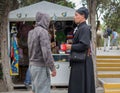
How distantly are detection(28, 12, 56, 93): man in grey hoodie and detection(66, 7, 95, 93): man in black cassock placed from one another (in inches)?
22.5

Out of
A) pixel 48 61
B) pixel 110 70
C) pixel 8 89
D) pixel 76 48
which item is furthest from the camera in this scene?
pixel 110 70

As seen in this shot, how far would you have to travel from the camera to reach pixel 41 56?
220 inches

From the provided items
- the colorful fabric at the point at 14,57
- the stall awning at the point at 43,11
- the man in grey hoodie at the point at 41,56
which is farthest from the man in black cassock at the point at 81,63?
the colorful fabric at the point at 14,57

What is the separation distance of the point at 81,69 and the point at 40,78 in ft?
2.60

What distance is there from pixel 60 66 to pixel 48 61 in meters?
4.24

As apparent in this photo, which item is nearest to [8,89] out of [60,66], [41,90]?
[60,66]

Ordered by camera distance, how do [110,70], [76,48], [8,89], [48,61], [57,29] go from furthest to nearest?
1. [110,70]
2. [57,29]
3. [8,89]
4. [76,48]
5. [48,61]

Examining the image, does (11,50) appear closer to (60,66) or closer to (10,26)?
(10,26)

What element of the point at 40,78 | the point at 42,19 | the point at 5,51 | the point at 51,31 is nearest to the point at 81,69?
the point at 40,78

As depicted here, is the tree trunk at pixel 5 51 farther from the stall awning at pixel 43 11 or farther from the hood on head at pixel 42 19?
the hood on head at pixel 42 19

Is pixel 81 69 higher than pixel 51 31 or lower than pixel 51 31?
lower

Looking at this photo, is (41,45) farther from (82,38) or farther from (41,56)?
(82,38)

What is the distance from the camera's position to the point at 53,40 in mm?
10125

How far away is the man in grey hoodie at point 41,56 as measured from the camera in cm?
549
